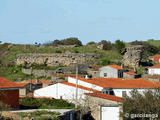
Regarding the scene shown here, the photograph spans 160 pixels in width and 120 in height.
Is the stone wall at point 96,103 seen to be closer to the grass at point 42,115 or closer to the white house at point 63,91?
the white house at point 63,91

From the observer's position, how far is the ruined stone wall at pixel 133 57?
55.2 m

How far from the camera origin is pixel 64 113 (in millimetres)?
23672

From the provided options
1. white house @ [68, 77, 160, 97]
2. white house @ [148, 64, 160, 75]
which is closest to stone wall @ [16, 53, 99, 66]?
white house @ [148, 64, 160, 75]

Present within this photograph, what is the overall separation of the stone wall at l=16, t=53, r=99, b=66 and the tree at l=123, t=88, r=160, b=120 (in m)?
32.0

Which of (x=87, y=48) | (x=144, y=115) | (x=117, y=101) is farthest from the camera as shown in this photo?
(x=87, y=48)

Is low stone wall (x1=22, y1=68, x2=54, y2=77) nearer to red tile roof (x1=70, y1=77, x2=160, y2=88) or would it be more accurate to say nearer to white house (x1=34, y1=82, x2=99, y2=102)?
red tile roof (x1=70, y1=77, x2=160, y2=88)

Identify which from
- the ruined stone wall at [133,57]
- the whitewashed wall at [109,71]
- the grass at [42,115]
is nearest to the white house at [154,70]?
the ruined stone wall at [133,57]

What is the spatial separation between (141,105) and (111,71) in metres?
25.8

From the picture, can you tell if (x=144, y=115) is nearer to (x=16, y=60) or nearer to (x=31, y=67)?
(x=31, y=67)

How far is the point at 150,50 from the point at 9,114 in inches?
2325

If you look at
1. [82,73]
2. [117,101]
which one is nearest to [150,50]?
[82,73]

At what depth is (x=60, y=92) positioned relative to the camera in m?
34.4

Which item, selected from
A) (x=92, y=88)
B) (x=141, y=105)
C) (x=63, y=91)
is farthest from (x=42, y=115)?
(x=92, y=88)

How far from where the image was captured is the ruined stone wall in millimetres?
55241
